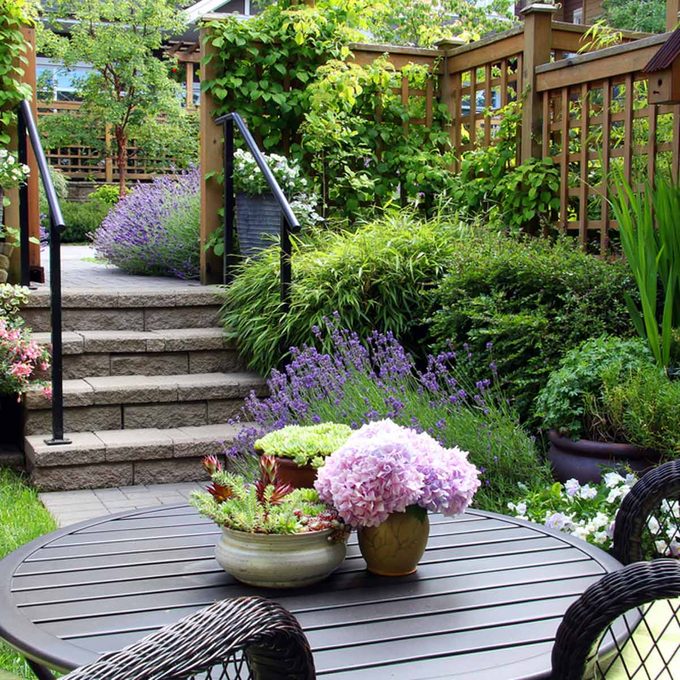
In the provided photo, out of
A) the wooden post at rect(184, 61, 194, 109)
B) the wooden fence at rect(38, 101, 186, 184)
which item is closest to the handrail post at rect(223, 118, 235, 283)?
the wooden fence at rect(38, 101, 186, 184)

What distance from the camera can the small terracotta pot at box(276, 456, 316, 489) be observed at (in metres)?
2.08

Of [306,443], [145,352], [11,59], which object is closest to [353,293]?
[145,352]

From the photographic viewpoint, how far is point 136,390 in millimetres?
4914

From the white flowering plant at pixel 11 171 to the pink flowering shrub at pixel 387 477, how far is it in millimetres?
4023

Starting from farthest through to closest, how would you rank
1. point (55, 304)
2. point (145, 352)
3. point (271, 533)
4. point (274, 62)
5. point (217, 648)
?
point (274, 62) → point (145, 352) → point (55, 304) → point (271, 533) → point (217, 648)

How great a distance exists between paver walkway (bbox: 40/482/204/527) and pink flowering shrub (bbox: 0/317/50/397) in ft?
1.96

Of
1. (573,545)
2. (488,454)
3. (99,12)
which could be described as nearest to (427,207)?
(488,454)

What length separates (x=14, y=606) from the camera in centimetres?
175

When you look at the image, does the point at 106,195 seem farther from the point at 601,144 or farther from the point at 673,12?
the point at 673,12

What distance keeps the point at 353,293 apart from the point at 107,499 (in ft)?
5.49

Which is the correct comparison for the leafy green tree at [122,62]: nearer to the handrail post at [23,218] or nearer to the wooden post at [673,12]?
the handrail post at [23,218]

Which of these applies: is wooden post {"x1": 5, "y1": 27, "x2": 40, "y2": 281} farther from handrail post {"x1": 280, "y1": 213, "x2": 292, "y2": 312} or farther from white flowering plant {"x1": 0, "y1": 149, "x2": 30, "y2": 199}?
handrail post {"x1": 280, "y1": 213, "x2": 292, "y2": 312}

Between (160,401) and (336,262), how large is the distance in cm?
121

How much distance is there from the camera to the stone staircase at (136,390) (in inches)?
179
